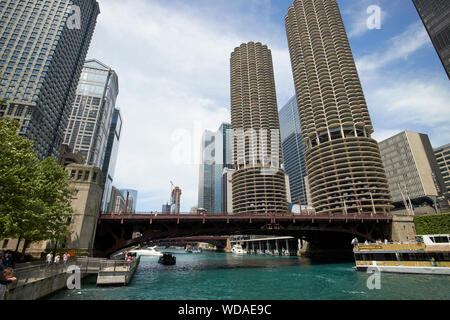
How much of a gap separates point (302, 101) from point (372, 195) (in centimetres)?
6856

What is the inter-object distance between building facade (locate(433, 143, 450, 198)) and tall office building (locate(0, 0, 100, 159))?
→ 766 feet

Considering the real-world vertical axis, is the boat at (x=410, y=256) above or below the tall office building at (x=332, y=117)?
below

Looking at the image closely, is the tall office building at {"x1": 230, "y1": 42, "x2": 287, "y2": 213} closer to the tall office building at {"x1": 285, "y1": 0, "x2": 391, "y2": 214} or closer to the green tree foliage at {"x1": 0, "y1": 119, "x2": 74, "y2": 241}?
the tall office building at {"x1": 285, "y1": 0, "x2": 391, "y2": 214}

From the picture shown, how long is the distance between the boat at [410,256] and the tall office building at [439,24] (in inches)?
6050

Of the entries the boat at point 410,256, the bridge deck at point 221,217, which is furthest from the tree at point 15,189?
the boat at point 410,256

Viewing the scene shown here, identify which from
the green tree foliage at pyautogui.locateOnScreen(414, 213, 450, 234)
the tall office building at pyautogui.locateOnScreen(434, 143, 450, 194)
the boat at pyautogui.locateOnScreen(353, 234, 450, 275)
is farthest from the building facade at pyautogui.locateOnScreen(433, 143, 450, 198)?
the boat at pyautogui.locateOnScreen(353, 234, 450, 275)

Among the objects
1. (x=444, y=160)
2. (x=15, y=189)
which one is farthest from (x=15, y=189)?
(x=444, y=160)

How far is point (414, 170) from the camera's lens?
14388 cm

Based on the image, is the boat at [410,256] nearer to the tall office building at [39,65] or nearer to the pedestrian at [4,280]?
the pedestrian at [4,280]

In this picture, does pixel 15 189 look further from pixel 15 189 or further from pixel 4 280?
pixel 4 280

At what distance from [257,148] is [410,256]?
138892mm

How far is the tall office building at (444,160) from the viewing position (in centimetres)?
15036
